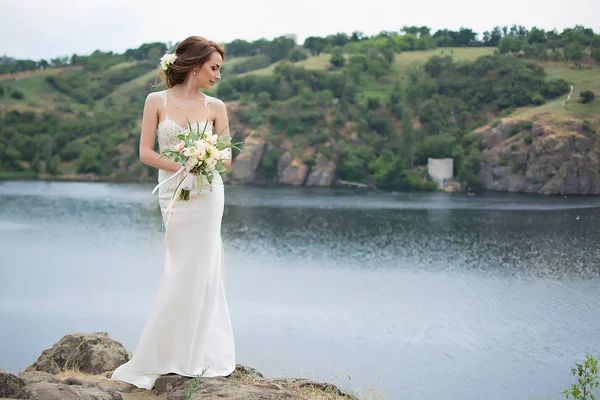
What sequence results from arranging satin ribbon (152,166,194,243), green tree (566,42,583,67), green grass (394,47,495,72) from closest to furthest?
satin ribbon (152,166,194,243) < green tree (566,42,583,67) < green grass (394,47,495,72)

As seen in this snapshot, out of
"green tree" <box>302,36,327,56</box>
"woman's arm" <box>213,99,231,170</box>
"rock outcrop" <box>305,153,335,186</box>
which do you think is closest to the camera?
"woman's arm" <box>213,99,231,170</box>

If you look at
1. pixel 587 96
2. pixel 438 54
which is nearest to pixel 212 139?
pixel 587 96

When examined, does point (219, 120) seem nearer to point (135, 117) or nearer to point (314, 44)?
point (135, 117)

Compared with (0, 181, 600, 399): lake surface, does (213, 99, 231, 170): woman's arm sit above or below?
above

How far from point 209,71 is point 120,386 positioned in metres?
2.38

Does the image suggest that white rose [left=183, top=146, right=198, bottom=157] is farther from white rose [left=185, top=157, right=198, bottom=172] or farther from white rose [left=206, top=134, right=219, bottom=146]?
white rose [left=206, top=134, right=219, bottom=146]

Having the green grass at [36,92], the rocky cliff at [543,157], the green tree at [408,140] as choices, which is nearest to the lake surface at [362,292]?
the rocky cliff at [543,157]

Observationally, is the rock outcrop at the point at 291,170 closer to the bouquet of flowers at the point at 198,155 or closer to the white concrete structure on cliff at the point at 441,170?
the white concrete structure on cliff at the point at 441,170

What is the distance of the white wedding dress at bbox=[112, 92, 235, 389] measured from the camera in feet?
17.3

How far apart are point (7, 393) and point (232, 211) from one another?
36421mm

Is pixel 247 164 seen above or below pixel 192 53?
below

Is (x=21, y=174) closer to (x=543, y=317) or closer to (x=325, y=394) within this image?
(x=543, y=317)

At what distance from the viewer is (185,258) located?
529 centimetres

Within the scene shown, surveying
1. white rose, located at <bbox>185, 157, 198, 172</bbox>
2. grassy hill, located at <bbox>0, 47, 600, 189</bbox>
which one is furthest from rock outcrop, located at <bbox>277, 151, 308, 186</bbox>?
white rose, located at <bbox>185, 157, 198, 172</bbox>
